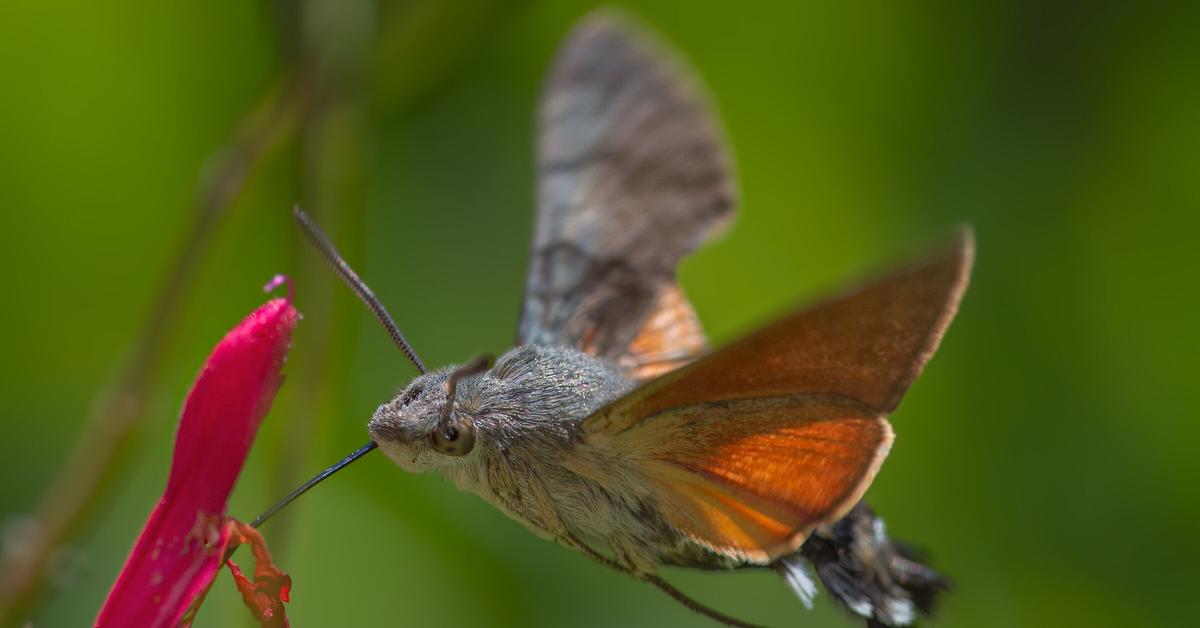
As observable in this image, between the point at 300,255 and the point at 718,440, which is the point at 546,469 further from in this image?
the point at 300,255

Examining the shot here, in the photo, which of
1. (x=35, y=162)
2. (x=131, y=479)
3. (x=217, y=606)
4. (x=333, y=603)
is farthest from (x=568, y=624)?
(x=35, y=162)

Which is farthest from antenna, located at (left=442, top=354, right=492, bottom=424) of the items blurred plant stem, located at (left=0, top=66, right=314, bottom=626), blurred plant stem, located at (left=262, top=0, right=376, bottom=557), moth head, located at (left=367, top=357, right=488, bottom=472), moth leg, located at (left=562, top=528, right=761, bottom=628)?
blurred plant stem, located at (left=0, top=66, right=314, bottom=626)

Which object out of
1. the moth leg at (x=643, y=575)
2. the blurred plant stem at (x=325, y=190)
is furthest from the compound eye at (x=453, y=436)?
the blurred plant stem at (x=325, y=190)

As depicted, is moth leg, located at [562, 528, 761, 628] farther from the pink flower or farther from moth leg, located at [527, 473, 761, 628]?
the pink flower

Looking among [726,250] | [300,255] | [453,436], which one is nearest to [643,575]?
[453,436]

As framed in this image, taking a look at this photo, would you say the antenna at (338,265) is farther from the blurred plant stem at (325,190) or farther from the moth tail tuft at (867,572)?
the moth tail tuft at (867,572)

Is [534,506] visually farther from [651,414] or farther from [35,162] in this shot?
[35,162]
